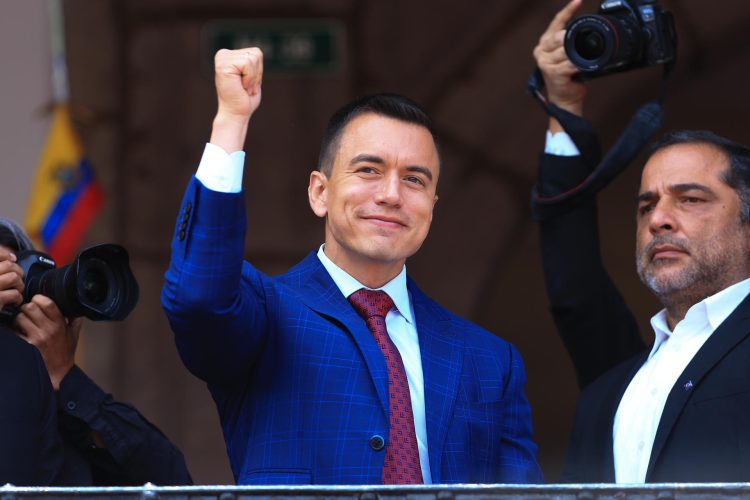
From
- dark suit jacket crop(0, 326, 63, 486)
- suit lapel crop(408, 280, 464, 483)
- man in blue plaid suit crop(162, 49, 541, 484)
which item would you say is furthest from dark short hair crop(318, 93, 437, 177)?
dark suit jacket crop(0, 326, 63, 486)

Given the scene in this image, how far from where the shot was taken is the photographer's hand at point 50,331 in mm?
2547

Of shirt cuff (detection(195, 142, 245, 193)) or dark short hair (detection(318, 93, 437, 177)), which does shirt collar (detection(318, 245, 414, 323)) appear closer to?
dark short hair (detection(318, 93, 437, 177))

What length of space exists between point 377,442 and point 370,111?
0.56 m

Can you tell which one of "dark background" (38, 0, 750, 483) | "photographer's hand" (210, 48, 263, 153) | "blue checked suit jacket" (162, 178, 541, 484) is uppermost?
"dark background" (38, 0, 750, 483)

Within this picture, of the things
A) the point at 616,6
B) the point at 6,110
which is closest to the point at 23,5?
the point at 6,110

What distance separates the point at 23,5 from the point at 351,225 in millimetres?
3292

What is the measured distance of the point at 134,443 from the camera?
103 inches

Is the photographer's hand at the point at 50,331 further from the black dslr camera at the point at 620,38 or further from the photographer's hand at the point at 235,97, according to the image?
the black dslr camera at the point at 620,38

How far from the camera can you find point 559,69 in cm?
289

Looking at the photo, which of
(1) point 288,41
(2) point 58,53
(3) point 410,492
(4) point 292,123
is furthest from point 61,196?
(3) point 410,492

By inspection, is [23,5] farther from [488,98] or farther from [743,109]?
[743,109]

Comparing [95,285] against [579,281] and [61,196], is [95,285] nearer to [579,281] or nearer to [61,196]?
[579,281]

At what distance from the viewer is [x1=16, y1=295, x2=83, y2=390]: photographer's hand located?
8.36 ft

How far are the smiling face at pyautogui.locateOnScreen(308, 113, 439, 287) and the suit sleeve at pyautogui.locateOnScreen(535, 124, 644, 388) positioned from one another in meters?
0.65
